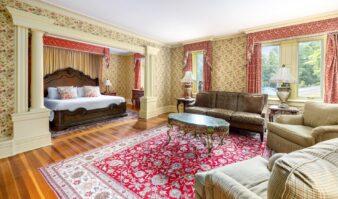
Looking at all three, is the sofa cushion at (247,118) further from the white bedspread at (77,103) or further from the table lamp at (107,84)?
the table lamp at (107,84)

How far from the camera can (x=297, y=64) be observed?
3885mm

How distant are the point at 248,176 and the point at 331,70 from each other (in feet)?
11.7

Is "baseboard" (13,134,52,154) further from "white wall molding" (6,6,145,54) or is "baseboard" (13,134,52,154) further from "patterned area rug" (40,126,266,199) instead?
"white wall molding" (6,6,145,54)

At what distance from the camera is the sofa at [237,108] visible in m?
3.44

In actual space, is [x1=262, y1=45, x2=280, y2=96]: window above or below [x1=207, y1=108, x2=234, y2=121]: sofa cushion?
above

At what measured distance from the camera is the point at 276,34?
13.0ft

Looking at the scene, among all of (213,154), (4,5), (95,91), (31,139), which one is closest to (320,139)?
(213,154)

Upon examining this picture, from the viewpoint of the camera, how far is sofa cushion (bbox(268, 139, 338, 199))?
1.90 feet

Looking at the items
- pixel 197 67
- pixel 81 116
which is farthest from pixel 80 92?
pixel 197 67

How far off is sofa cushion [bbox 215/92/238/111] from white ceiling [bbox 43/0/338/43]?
1.69 metres

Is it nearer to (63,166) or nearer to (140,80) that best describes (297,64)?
(63,166)

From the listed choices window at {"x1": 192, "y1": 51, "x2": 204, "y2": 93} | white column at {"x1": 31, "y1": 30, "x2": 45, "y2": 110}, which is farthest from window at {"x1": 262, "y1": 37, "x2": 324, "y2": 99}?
white column at {"x1": 31, "y1": 30, "x2": 45, "y2": 110}

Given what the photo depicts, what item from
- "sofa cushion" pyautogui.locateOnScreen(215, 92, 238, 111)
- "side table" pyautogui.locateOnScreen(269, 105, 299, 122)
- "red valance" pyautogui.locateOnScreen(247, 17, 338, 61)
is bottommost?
"side table" pyautogui.locateOnScreen(269, 105, 299, 122)

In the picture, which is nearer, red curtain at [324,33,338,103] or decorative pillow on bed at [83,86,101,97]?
red curtain at [324,33,338,103]
